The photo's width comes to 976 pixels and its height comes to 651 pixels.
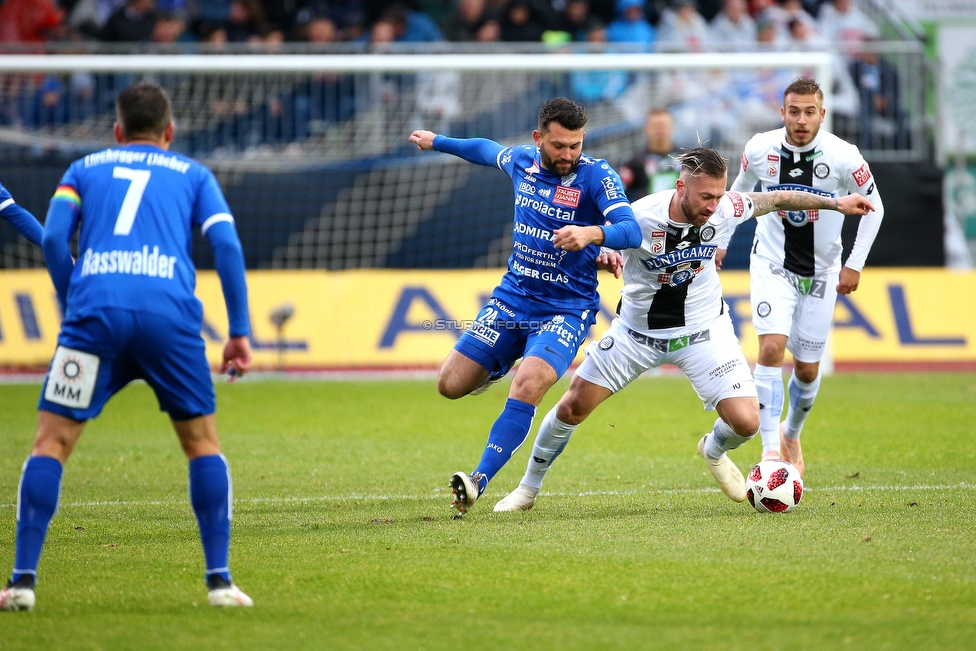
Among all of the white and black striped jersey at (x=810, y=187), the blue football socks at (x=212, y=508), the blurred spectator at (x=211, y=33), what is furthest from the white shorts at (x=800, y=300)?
the blurred spectator at (x=211, y=33)

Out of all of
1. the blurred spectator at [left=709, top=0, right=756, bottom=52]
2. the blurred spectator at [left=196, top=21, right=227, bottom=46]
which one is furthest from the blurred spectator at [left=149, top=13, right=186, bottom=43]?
the blurred spectator at [left=709, top=0, right=756, bottom=52]

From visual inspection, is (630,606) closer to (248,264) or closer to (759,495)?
(759,495)

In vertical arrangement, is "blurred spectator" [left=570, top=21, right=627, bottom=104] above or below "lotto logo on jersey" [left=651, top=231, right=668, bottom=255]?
below

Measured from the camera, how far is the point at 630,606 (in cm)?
487

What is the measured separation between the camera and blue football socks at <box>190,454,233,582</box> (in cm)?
492

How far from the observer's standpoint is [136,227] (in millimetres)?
4859

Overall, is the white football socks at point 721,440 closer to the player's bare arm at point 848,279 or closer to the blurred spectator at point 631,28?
the player's bare arm at point 848,279

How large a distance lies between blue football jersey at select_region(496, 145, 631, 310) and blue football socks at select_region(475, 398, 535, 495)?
699 millimetres

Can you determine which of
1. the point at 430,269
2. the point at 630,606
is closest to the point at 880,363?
the point at 430,269

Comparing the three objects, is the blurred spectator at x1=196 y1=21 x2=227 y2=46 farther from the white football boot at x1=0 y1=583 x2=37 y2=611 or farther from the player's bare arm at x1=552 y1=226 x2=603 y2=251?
the white football boot at x1=0 y1=583 x2=37 y2=611

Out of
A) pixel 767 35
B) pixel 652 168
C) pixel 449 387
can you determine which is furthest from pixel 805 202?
pixel 767 35

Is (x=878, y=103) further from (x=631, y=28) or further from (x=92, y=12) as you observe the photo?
(x=92, y=12)

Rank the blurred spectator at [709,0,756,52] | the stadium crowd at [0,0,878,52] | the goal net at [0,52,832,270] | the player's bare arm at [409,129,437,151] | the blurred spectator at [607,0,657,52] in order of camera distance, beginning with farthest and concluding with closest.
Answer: the blurred spectator at [709,0,756,52]
the blurred spectator at [607,0,657,52]
the stadium crowd at [0,0,878,52]
the goal net at [0,52,832,270]
the player's bare arm at [409,129,437,151]

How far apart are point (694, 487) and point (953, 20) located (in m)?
16.0
